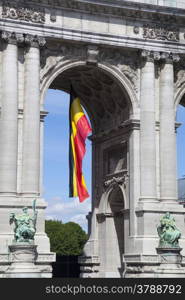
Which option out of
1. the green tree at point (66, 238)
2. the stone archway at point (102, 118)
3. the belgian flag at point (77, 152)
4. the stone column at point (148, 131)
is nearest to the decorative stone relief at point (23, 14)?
the stone archway at point (102, 118)

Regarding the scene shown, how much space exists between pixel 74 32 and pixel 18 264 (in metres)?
14.7

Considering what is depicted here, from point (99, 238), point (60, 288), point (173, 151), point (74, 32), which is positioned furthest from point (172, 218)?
point (60, 288)

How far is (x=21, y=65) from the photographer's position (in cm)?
4362

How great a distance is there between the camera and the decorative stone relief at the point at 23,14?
4291 cm

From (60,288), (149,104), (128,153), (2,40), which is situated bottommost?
(60,288)

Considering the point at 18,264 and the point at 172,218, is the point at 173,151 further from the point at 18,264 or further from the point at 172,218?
the point at 18,264

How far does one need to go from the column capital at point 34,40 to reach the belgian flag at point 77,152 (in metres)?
5.63

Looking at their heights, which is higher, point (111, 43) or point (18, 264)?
point (111, 43)

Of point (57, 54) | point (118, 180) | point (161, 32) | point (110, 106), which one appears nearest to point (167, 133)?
point (118, 180)

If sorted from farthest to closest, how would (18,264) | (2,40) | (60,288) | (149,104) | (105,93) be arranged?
(105,93) → (149,104) → (2,40) → (18,264) → (60,288)

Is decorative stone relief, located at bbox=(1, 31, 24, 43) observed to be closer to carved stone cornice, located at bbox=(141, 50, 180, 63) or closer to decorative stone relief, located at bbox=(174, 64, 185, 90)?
carved stone cornice, located at bbox=(141, 50, 180, 63)

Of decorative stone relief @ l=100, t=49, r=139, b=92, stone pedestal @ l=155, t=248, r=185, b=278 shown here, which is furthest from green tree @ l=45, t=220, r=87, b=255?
stone pedestal @ l=155, t=248, r=185, b=278

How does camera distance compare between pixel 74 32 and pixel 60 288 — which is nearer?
pixel 60 288

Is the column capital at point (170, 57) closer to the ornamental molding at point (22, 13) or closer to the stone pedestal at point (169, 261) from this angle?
the ornamental molding at point (22, 13)
